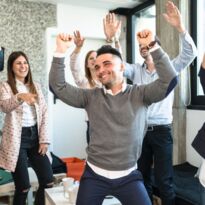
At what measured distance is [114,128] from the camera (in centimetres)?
146

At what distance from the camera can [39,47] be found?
3820 millimetres

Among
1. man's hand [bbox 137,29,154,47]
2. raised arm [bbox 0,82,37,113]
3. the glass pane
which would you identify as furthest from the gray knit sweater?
the glass pane

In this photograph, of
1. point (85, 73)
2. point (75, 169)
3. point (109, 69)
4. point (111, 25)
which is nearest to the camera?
point (109, 69)

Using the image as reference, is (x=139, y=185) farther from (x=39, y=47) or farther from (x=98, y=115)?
(x=39, y=47)

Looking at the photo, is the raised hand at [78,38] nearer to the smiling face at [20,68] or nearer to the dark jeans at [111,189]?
the smiling face at [20,68]

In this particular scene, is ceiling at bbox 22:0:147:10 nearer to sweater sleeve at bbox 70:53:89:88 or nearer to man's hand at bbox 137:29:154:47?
sweater sleeve at bbox 70:53:89:88

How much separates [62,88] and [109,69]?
270mm

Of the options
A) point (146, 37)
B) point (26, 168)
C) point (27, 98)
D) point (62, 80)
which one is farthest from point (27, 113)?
point (146, 37)

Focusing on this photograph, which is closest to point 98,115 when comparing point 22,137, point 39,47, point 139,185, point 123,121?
point 123,121

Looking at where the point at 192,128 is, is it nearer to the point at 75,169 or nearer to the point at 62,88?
the point at 75,169

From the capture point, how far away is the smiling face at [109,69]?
1.49m

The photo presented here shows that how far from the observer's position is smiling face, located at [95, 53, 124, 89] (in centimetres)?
149

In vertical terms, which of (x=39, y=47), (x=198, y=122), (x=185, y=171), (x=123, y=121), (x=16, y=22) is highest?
(x=16, y=22)

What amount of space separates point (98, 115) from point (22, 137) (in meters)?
0.86
